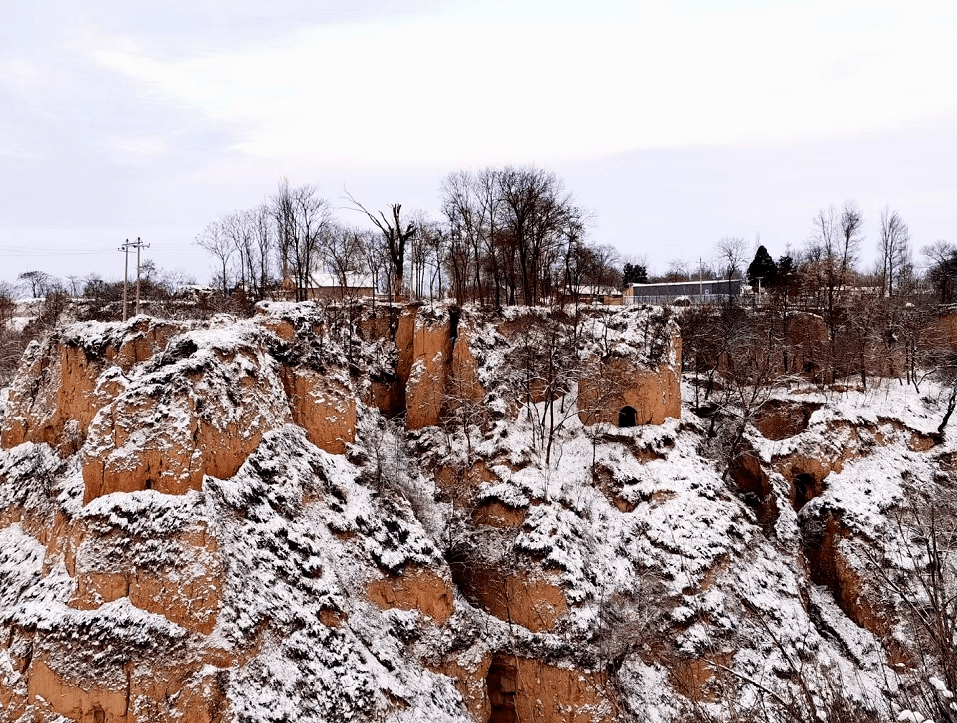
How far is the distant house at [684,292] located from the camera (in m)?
50.8

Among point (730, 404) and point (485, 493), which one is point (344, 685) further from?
point (730, 404)

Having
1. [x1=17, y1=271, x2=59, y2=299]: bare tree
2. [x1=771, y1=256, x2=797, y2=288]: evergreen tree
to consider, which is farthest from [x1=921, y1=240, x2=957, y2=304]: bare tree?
[x1=17, y1=271, x2=59, y2=299]: bare tree

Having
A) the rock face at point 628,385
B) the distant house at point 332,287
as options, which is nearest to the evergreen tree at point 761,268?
the rock face at point 628,385

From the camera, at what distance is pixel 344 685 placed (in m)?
18.5

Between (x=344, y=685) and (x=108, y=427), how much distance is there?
9.53 metres

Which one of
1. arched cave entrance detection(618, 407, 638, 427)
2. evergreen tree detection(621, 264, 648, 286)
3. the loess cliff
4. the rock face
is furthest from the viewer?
evergreen tree detection(621, 264, 648, 286)

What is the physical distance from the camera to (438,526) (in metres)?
25.8

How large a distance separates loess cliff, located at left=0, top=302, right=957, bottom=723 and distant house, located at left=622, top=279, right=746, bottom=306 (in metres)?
17.7

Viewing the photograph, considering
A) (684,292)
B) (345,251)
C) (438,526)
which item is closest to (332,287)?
(345,251)

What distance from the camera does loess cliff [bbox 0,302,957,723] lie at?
17000 millimetres

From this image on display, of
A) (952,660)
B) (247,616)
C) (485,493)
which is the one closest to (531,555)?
(485,493)

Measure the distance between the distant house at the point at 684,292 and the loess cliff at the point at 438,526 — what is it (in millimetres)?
17697

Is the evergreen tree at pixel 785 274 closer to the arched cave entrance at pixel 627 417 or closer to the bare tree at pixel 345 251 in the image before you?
the arched cave entrance at pixel 627 417

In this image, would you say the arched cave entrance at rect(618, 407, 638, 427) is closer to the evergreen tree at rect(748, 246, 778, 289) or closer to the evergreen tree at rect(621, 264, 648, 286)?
the evergreen tree at rect(748, 246, 778, 289)
